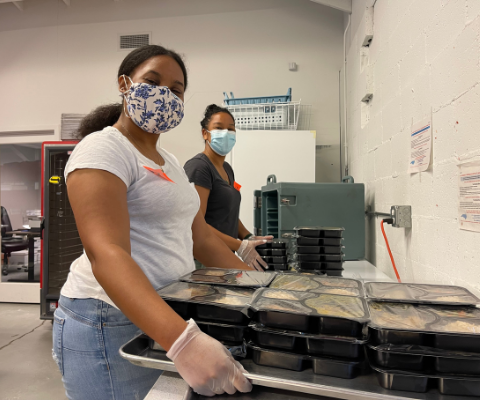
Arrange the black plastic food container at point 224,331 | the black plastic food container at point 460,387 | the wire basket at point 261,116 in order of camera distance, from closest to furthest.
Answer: the black plastic food container at point 460,387 < the black plastic food container at point 224,331 < the wire basket at point 261,116

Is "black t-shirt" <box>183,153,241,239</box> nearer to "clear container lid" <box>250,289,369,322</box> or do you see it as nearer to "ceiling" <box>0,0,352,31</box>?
"clear container lid" <box>250,289,369,322</box>

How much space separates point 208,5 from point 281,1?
848 millimetres

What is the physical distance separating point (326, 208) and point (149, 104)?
145 centimetres

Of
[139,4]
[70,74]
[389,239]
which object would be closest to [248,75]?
[139,4]

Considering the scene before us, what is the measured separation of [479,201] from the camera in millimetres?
986

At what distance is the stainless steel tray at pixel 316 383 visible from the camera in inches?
22.2

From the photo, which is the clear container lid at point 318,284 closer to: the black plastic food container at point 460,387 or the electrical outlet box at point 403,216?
the black plastic food container at point 460,387

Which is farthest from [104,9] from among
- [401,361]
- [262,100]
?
[401,361]

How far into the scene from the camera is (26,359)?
9.20 ft

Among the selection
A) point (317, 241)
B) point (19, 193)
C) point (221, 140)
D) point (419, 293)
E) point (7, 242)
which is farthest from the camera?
point (19, 193)

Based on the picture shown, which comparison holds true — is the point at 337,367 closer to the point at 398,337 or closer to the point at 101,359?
the point at 398,337

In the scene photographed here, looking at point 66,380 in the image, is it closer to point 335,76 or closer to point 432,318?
point 432,318

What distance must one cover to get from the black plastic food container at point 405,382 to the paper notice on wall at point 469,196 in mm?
620

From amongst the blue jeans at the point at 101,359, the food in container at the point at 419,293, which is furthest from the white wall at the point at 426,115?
the blue jeans at the point at 101,359
